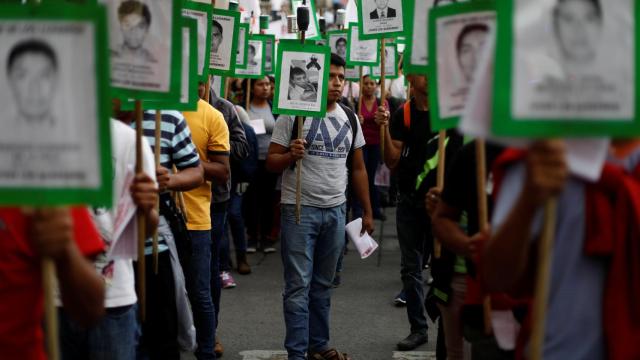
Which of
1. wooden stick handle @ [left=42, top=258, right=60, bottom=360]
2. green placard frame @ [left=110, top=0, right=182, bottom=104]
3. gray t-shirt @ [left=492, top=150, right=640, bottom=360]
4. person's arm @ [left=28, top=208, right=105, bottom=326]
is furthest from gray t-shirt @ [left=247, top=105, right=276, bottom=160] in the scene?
wooden stick handle @ [left=42, top=258, right=60, bottom=360]

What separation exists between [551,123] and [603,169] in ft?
1.00

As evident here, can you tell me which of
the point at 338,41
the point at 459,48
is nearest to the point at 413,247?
the point at 459,48

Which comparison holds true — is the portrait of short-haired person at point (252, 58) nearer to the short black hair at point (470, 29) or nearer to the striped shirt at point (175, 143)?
the striped shirt at point (175, 143)

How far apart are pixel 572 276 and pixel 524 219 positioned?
29 centimetres

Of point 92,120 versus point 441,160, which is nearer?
point 92,120

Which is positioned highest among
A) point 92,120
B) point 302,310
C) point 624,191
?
point 92,120

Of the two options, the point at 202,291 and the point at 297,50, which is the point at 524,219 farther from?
the point at 297,50

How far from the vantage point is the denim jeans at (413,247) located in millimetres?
7012

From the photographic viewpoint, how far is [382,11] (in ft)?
26.7

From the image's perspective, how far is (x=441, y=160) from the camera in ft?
15.8

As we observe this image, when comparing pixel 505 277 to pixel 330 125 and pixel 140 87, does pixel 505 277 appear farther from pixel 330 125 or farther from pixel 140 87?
pixel 330 125

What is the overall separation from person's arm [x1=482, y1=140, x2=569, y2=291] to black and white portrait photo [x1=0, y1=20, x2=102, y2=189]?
111cm

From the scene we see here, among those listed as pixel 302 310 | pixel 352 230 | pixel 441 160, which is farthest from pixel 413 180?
pixel 441 160

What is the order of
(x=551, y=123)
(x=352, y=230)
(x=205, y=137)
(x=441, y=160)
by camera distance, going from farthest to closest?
(x=352, y=230)
(x=205, y=137)
(x=441, y=160)
(x=551, y=123)
